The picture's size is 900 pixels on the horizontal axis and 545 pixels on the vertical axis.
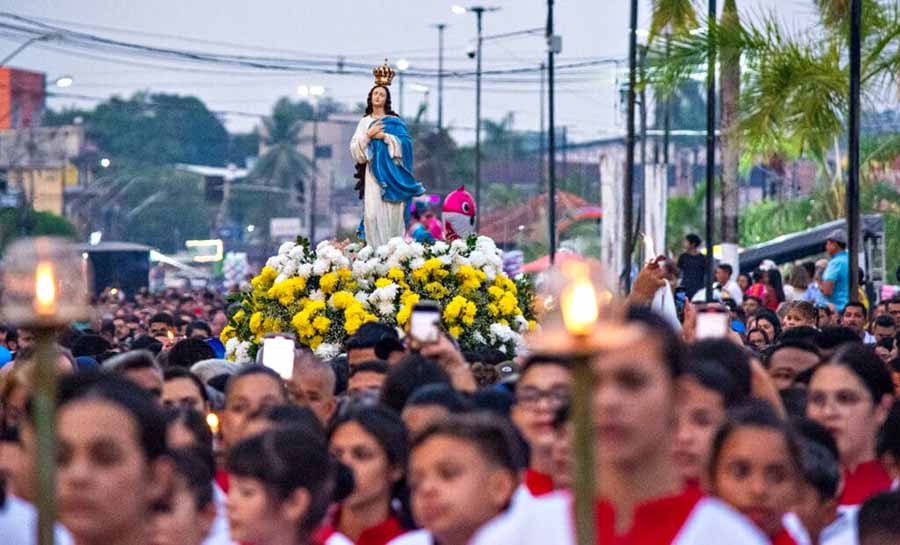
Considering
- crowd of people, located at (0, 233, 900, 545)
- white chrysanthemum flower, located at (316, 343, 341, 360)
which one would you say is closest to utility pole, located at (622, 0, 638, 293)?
A: white chrysanthemum flower, located at (316, 343, 341, 360)

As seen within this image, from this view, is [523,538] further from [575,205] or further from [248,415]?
[575,205]

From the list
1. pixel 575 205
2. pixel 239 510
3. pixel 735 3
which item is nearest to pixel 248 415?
pixel 239 510

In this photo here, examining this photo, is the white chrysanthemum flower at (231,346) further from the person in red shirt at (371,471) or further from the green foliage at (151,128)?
the green foliage at (151,128)

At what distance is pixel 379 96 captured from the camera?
1867 cm

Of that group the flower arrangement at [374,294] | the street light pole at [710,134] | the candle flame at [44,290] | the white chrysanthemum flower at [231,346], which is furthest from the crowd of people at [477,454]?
the street light pole at [710,134]

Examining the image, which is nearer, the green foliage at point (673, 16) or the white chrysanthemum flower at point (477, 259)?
the white chrysanthemum flower at point (477, 259)

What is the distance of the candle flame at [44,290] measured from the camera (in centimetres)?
356

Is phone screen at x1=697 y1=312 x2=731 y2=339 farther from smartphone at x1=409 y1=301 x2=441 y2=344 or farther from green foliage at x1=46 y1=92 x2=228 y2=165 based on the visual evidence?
green foliage at x1=46 y1=92 x2=228 y2=165

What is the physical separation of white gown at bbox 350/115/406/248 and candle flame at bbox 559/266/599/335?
50.3ft

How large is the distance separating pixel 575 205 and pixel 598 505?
76.3 metres

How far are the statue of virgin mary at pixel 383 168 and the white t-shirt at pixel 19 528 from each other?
13157mm

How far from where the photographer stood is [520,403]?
6.86m

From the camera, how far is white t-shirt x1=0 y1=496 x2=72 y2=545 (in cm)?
541

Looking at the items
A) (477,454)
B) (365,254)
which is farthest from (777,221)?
(477,454)
